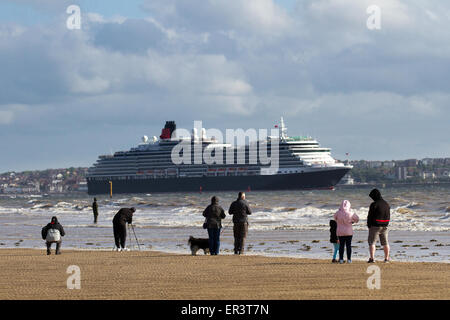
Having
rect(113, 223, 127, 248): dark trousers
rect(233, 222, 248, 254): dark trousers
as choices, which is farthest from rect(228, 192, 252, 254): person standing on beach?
rect(113, 223, 127, 248): dark trousers

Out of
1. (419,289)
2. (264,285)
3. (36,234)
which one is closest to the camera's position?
(419,289)

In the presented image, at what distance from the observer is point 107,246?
22328mm

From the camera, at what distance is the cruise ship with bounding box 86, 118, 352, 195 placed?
115 m

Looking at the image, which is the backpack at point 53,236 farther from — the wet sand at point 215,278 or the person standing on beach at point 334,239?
the person standing on beach at point 334,239

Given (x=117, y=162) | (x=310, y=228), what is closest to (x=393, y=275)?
(x=310, y=228)

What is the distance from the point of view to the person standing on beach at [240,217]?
17.8 meters

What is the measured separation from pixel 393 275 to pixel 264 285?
7.09ft

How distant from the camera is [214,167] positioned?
401ft

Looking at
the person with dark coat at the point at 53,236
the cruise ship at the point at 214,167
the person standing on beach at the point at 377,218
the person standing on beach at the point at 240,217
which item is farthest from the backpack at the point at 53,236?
the cruise ship at the point at 214,167

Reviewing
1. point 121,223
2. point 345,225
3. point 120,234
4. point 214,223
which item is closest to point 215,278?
point 345,225

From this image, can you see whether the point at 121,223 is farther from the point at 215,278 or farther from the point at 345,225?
the point at 215,278

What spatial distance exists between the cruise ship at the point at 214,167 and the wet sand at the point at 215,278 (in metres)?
98.2
